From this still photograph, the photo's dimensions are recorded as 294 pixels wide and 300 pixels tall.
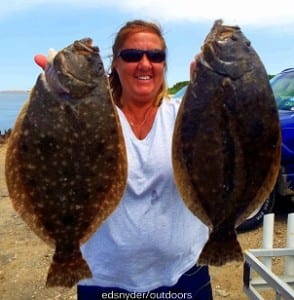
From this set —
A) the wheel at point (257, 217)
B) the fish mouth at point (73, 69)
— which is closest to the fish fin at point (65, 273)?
the fish mouth at point (73, 69)

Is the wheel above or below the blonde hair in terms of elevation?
below

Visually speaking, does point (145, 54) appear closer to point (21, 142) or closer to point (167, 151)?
point (167, 151)

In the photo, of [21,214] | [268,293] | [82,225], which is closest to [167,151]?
[82,225]

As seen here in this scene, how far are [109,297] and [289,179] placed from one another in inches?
172

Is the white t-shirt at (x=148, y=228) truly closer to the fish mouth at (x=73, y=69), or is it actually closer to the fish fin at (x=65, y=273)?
the fish fin at (x=65, y=273)

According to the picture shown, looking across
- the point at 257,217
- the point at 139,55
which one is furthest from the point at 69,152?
the point at 257,217

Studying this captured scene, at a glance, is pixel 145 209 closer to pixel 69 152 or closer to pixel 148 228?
pixel 148 228

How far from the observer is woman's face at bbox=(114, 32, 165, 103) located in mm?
2596

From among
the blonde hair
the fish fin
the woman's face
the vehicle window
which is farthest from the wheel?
the fish fin

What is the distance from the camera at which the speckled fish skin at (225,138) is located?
2.14 m

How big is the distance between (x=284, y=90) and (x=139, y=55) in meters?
5.00

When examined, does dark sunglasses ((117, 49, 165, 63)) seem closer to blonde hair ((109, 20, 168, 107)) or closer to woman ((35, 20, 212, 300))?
woman ((35, 20, 212, 300))

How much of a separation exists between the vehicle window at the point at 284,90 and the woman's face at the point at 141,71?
4473 millimetres

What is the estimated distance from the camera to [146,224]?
8.99 feet
